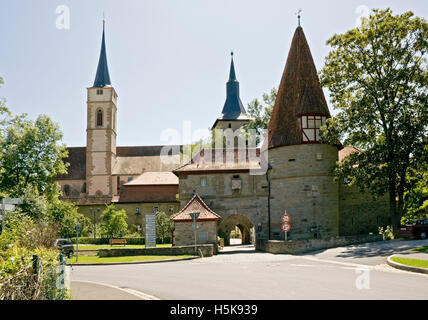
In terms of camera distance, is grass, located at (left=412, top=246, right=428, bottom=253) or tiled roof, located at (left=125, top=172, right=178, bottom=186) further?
tiled roof, located at (left=125, top=172, right=178, bottom=186)

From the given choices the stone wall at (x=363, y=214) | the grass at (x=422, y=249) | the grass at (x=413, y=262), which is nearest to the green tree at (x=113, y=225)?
the stone wall at (x=363, y=214)

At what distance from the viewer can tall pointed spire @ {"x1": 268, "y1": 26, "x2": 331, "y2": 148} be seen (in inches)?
1315

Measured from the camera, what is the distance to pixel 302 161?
3256 centimetres

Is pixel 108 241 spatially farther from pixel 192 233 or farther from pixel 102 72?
pixel 102 72

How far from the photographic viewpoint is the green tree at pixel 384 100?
92.0 feet

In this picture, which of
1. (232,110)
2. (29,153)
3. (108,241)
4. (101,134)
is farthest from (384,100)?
(101,134)

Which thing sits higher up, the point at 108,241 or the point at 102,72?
the point at 102,72

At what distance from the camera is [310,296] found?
31.6 ft

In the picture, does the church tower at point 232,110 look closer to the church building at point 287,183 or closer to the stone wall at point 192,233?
the church building at point 287,183

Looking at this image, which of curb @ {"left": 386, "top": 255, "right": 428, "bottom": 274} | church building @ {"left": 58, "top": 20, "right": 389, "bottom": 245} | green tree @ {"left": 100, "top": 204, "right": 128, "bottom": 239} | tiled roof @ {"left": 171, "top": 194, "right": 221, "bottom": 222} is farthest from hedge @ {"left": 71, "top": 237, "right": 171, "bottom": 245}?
curb @ {"left": 386, "top": 255, "right": 428, "bottom": 274}

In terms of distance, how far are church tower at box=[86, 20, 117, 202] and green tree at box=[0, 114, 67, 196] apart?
63.7 feet

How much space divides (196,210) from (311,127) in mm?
10805

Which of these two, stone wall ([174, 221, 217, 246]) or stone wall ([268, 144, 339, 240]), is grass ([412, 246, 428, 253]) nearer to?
stone wall ([268, 144, 339, 240])

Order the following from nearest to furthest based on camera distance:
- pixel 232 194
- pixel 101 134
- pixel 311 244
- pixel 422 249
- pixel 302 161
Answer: pixel 422 249
pixel 311 244
pixel 302 161
pixel 232 194
pixel 101 134
